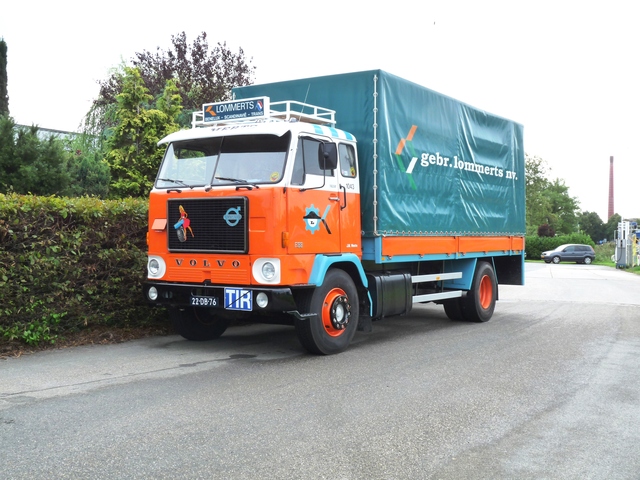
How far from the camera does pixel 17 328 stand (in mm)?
8078

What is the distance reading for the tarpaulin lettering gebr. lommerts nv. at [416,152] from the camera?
9.38 meters

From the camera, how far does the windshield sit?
800 centimetres

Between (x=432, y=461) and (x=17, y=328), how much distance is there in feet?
18.7

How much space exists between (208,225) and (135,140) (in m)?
10.9

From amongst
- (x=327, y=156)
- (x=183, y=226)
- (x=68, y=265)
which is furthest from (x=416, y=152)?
(x=68, y=265)

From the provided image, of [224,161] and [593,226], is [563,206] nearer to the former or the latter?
[593,226]

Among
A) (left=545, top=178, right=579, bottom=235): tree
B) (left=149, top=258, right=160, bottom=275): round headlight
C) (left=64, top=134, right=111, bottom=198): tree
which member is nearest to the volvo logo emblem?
(left=149, top=258, right=160, bottom=275): round headlight

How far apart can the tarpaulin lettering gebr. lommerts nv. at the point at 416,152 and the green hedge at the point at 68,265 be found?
322 centimetres

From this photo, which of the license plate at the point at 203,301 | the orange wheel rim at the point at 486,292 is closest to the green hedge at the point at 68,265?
the license plate at the point at 203,301

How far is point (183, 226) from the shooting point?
8312mm

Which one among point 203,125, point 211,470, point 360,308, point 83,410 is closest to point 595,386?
point 360,308

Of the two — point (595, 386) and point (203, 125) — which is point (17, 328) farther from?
point (595, 386)

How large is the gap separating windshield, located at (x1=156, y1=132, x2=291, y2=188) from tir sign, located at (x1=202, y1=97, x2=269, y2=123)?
0.48m

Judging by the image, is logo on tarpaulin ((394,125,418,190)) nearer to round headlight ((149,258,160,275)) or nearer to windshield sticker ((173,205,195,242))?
windshield sticker ((173,205,195,242))
